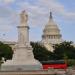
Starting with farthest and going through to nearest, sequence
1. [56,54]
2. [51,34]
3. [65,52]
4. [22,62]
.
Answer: [51,34] → [56,54] → [65,52] → [22,62]

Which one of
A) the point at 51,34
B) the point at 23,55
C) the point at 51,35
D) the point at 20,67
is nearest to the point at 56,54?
the point at 51,34

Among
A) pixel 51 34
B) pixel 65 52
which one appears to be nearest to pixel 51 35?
pixel 51 34

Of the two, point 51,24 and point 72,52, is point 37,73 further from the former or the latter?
point 51,24

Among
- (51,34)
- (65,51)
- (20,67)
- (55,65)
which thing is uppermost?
(51,34)

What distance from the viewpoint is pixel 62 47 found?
14800 cm

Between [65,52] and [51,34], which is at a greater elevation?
[51,34]

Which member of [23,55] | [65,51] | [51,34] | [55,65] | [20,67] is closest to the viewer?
[20,67]

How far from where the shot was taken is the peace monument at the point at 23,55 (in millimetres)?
70125

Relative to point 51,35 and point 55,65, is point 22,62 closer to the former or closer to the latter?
point 55,65

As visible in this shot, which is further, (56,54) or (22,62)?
(56,54)

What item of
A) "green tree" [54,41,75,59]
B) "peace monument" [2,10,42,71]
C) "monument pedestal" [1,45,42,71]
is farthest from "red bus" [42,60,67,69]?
"green tree" [54,41,75,59]

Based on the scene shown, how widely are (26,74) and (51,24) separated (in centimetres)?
Result: 12827

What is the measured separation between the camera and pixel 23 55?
234 ft

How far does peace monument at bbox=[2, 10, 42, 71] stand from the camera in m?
70.1
